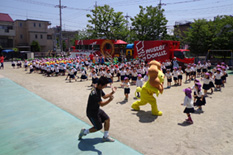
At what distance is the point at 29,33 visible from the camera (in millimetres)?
43500

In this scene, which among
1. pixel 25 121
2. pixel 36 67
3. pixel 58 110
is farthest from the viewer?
pixel 36 67

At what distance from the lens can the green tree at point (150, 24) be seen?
3070cm

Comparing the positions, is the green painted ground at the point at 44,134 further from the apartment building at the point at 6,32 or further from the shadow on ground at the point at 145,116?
the apartment building at the point at 6,32

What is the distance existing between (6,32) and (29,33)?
515 cm

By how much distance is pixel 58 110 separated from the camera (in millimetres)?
7594

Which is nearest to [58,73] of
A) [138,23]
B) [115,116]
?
[115,116]

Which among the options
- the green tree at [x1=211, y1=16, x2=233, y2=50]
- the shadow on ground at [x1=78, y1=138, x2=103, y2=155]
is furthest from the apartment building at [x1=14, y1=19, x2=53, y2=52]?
the shadow on ground at [x1=78, y1=138, x2=103, y2=155]

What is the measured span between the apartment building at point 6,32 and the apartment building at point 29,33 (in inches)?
85.8

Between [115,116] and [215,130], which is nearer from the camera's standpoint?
[215,130]

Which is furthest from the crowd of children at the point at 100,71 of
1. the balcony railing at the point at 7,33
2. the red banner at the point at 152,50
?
the balcony railing at the point at 7,33

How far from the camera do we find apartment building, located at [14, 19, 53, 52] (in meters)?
43.2

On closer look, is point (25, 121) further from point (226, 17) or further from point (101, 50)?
point (226, 17)

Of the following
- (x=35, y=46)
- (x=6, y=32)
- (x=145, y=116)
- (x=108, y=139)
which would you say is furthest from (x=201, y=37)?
(x=6, y=32)

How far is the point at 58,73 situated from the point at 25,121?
1144cm
